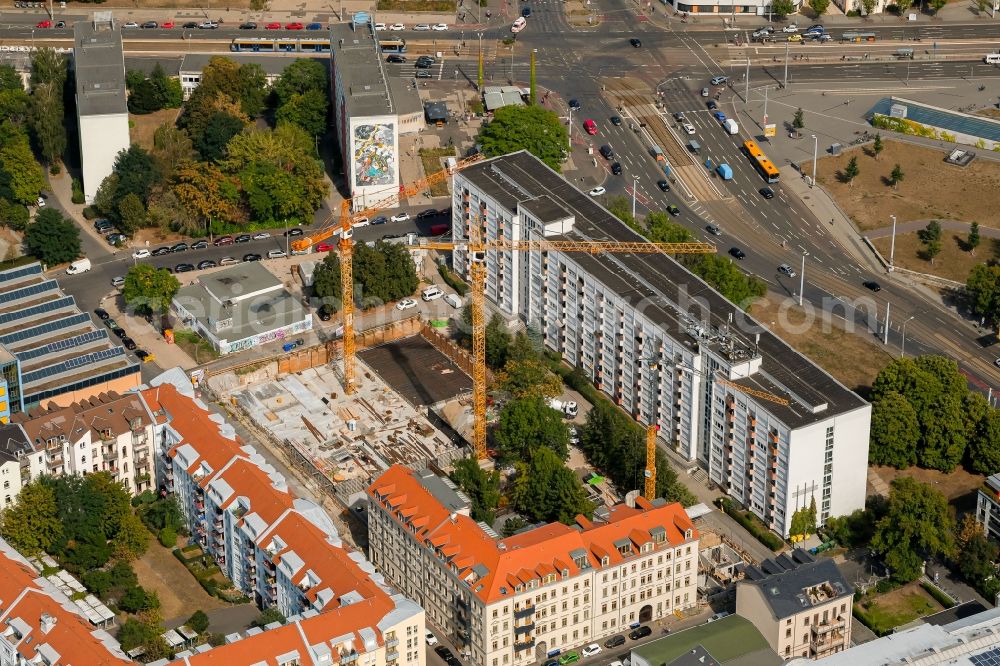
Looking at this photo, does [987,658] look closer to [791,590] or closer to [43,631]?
[791,590]

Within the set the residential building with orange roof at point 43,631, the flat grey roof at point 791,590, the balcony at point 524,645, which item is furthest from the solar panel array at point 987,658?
the residential building with orange roof at point 43,631

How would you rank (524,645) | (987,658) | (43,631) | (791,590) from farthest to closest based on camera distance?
(524,645)
(791,590)
(987,658)
(43,631)

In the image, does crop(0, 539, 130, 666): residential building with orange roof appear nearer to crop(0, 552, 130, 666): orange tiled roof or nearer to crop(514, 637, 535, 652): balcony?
crop(0, 552, 130, 666): orange tiled roof

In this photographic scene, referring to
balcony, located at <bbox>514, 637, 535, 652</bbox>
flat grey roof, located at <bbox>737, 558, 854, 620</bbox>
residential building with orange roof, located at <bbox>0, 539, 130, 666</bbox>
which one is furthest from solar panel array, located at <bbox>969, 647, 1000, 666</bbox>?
residential building with orange roof, located at <bbox>0, 539, 130, 666</bbox>

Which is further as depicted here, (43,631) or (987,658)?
(987,658)

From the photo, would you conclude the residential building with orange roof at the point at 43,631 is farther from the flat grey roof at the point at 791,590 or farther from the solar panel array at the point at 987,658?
the solar panel array at the point at 987,658

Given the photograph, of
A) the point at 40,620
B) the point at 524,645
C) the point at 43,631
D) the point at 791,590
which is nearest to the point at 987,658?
the point at 791,590

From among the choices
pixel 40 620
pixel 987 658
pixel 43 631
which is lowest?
pixel 987 658

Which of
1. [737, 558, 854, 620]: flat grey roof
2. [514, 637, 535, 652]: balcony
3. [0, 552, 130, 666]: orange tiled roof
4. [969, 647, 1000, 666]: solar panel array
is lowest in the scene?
[514, 637, 535, 652]: balcony
